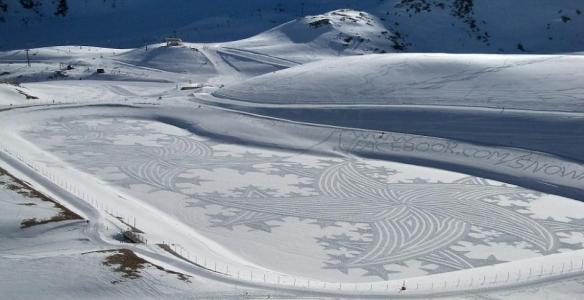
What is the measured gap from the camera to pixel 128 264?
2008 cm

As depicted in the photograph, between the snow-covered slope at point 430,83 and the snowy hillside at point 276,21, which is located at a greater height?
the snowy hillside at point 276,21

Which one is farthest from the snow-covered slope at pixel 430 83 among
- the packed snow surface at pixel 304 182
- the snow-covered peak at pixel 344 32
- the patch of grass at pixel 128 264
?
the patch of grass at pixel 128 264

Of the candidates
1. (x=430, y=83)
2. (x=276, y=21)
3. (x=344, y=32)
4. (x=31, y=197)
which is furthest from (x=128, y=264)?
(x=276, y=21)

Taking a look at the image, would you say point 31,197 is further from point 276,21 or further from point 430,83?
point 276,21

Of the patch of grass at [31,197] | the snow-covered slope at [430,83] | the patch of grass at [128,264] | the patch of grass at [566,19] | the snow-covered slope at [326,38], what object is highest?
the patch of grass at [566,19]

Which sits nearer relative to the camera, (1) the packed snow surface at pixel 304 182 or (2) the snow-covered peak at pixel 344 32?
(1) the packed snow surface at pixel 304 182

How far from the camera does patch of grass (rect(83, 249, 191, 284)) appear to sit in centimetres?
1950

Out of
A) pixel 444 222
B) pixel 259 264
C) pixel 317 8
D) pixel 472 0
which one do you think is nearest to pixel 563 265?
pixel 444 222

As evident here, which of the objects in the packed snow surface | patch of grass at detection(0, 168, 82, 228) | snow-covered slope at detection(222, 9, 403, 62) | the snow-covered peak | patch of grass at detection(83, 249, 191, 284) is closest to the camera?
patch of grass at detection(83, 249, 191, 284)

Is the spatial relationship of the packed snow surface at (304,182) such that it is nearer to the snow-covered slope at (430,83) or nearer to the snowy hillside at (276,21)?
the snow-covered slope at (430,83)

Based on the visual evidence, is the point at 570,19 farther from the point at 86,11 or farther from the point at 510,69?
the point at 86,11

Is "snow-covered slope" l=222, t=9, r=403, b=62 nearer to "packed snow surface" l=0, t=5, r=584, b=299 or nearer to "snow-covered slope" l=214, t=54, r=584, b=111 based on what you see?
"packed snow surface" l=0, t=5, r=584, b=299

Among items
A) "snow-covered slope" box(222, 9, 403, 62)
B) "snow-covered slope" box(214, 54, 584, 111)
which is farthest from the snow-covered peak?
"snow-covered slope" box(214, 54, 584, 111)

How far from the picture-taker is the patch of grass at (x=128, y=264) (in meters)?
19.5
